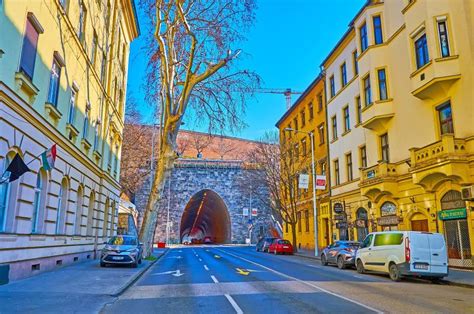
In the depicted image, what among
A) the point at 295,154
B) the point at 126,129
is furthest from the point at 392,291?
the point at 126,129

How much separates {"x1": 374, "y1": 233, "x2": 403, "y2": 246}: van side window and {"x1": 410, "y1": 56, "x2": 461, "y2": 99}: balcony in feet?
26.2

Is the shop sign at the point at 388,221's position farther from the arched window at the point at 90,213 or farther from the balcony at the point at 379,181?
the arched window at the point at 90,213

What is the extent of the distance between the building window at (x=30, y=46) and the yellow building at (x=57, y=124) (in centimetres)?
3

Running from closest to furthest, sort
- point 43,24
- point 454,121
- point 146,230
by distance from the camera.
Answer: point 43,24 < point 454,121 < point 146,230

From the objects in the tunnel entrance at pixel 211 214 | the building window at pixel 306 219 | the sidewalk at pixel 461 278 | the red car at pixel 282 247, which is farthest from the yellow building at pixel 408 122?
the tunnel entrance at pixel 211 214

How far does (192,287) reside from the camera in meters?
12.3

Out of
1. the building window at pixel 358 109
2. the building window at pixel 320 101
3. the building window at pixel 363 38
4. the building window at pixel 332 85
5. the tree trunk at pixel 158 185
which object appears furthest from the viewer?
the building window at pixel 320 101

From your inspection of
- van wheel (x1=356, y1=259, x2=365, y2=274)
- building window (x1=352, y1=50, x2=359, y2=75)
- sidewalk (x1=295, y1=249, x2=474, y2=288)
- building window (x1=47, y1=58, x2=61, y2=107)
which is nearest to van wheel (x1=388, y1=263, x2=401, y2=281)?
sidewalk (x1=295, y1=249, x2=474, y2=288)

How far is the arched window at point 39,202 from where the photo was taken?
1470 centimetres

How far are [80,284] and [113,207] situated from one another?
18.6 m

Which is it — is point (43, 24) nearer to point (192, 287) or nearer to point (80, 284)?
point (80, 284)

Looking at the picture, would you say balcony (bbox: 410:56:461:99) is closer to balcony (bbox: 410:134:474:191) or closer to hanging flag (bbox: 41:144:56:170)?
balcony (bbox: 410:134:474:191)

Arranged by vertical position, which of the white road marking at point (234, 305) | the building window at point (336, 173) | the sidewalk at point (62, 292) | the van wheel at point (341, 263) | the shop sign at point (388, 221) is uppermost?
the building window at point (336, 173)

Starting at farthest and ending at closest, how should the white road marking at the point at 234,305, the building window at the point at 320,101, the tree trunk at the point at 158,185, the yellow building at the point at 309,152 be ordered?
the building window at the point at 320,101, the yellow building at the point at 309,152, the tree trunk at the point at 158,185, the white road marking at the point at 234,305
